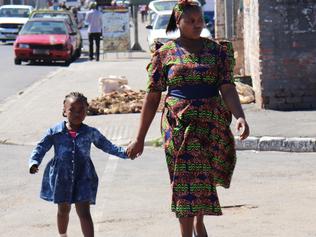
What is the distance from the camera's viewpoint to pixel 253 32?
17688 millimetres

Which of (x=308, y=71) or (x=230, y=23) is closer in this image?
(x=308, y=71)

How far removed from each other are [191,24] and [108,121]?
32.2 feet

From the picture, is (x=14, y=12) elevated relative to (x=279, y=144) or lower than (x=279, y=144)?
elevated

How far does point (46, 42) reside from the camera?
33.0 meters

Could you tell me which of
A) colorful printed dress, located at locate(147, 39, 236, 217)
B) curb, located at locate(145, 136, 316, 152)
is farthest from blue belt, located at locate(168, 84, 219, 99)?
curb, located at locate(145, 136, 316, 152)

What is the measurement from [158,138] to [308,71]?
359cm

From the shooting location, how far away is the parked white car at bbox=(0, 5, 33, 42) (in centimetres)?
4634

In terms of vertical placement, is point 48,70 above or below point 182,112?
below

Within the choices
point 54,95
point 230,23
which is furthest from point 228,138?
point 230,23

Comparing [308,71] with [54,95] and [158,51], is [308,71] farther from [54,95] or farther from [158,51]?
[158,51]

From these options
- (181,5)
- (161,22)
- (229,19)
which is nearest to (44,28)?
(161,22)

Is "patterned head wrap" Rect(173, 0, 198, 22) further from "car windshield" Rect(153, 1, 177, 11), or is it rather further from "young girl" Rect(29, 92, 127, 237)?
"car windshield" Rect(153, 1, 177, 11)

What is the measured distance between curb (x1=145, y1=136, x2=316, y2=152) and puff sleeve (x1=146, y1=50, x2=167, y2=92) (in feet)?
21.4

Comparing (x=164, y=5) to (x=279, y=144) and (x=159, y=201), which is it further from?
(x=159, y=201)
